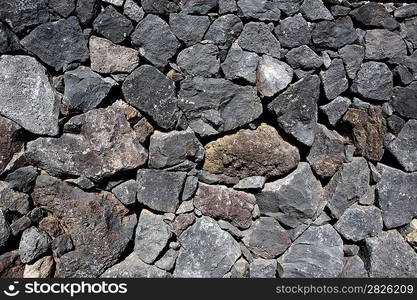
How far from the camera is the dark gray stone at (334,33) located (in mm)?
3020

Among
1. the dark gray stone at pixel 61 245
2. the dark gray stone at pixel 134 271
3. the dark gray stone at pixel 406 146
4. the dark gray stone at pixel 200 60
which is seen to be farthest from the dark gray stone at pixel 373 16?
the dark gray stone at pixel 61 245

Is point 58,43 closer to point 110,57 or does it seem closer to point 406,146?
point 110,57

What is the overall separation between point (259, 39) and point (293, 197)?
1.21 metres

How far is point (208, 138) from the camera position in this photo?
3.11 meters

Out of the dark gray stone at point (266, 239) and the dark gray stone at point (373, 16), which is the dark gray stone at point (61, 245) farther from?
the dark gray stone at point (373, 16)

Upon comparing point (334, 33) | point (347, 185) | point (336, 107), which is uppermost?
point (334, 33)

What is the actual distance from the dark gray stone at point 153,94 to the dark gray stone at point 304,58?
0.90m

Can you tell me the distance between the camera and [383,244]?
3201 mm

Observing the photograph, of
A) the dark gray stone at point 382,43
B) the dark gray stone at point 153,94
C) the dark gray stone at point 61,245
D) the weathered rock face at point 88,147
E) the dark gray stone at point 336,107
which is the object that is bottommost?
the dark gray stone at point 61,245

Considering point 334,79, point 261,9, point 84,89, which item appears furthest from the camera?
point 334,79

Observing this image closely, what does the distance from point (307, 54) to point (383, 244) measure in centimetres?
158

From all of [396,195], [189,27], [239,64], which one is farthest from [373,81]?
[189,27]

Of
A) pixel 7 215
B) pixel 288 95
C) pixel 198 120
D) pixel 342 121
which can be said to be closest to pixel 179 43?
pixel 198 120

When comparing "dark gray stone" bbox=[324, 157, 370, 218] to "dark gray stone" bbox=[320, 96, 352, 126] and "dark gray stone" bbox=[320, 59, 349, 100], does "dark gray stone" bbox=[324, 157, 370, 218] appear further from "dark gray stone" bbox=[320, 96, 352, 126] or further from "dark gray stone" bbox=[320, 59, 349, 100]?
"dark gray stone" bbox=[320, 59, 349, 100]
